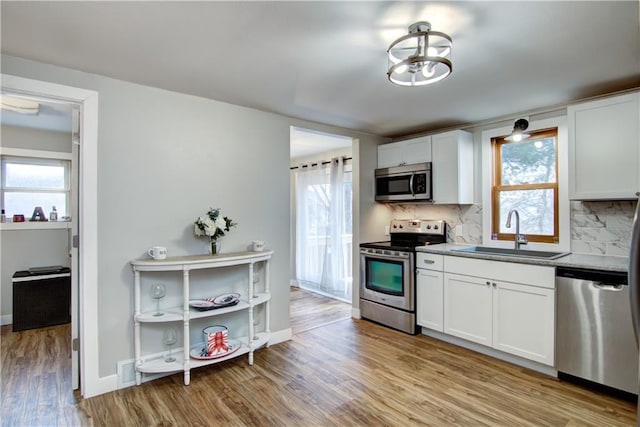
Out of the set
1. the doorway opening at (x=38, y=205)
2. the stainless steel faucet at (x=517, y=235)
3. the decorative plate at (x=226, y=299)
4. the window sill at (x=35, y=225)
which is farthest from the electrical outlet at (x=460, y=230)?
the window sill at (x=35, y=225)

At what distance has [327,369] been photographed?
2805mm

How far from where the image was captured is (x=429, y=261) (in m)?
3.47

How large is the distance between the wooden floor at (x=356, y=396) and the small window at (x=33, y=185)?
2248 millimetres

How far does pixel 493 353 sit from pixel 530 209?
4.79 ft

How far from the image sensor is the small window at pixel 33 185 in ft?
13.4

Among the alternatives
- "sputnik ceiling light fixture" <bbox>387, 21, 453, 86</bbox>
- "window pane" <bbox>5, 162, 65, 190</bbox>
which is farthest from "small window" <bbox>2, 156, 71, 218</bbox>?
"sputnik ceiling light fixture" <bbox>387, 21, 453, 86</bbox>

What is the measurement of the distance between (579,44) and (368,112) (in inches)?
68.4

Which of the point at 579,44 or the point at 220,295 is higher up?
the point at 579,44

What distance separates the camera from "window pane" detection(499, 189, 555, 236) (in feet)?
10.6

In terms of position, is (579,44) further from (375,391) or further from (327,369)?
(327,369)

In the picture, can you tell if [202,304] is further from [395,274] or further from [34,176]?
[34,176]

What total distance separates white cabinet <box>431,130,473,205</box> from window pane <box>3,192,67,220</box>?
15.6 ft

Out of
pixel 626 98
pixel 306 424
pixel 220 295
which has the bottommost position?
pixel 306 424

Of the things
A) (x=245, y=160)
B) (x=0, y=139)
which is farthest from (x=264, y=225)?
(x=0, y=139)
